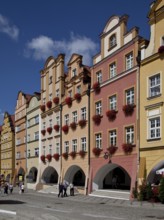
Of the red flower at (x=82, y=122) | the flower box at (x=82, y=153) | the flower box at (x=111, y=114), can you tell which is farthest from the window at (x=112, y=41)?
the flower box at (x=82, y=153)

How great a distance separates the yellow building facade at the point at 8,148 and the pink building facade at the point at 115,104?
28.8 metres

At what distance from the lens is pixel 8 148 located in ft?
217

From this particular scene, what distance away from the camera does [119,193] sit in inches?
1272

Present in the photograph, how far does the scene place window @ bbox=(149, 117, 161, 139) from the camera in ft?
92.1

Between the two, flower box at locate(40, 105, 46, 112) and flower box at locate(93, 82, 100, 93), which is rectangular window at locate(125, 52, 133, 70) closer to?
flower box at locate(93, 82, 100, 93)

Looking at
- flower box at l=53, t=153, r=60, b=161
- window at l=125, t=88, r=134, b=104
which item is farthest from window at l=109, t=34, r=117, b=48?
flower box at l=53, t=153, r=60, b=161

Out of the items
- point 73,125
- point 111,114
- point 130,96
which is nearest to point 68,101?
point 73,125

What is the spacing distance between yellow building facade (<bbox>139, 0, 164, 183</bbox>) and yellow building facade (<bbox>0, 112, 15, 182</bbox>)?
38.7m

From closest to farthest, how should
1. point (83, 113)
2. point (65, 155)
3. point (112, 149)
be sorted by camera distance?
1. point (112, 149)
2. point (83, 113)
3. point (65, 155)

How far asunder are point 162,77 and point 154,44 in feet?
10.6

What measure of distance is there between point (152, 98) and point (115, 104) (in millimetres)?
5955

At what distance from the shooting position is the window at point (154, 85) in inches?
1125

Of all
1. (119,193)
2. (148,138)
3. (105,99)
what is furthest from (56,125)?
(148,138)

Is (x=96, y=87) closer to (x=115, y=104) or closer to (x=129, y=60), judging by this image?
(x=115, y=104)
